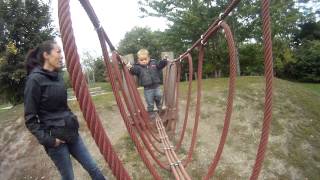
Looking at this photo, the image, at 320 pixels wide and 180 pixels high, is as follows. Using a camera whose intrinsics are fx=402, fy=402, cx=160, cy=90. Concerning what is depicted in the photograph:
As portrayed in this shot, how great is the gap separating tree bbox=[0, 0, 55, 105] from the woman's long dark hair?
36.0 feet

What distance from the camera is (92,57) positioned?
141 feet

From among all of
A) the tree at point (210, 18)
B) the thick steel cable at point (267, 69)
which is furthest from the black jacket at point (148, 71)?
the tree at point (210, 18)

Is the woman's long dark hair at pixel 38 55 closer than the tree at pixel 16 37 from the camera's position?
Yes

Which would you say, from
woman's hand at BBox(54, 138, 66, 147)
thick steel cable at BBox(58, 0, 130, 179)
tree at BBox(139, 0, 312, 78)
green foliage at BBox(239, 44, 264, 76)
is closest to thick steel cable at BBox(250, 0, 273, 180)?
thick steel cable at BBox(58, 0, 130, 179)

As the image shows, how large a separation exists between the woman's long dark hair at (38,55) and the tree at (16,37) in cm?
1096

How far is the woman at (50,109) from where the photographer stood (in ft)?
8.57

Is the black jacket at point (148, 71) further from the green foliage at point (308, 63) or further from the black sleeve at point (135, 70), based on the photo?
the green foliage at point (308, 63)

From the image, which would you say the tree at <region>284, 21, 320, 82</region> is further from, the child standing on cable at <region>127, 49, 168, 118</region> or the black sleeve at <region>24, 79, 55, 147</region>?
the black sleeve at <region>24, 79, 55, 147</region>

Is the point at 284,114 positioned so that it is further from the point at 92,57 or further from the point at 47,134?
the point at 92,57

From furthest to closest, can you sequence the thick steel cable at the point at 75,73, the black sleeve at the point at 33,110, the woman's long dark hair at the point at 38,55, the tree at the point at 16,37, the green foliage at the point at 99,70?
the green foliage at the point at 99,70 < the tree at the point at 16,37 < the woman's long dark hair at the point at 38,55 < the black sleeve at the point at 33,110 < the thick steel cable at the point at 75,73

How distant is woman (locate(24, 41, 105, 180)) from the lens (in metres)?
2.61

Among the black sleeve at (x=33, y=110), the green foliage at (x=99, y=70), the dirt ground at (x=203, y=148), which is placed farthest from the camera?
the green foliage at (x=99, y=70)

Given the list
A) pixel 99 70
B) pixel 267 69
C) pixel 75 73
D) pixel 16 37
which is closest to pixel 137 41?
pixel 99 70

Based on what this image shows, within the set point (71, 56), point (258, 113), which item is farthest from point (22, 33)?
point (71, 56)
